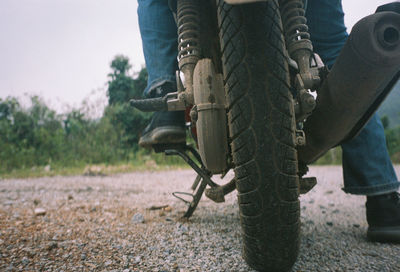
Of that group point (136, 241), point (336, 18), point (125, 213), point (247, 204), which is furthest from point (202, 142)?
point (125, 213)

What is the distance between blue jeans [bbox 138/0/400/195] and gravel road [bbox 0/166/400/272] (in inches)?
11.6

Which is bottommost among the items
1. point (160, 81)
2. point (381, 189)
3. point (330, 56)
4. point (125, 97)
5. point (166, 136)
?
point (381, 189)

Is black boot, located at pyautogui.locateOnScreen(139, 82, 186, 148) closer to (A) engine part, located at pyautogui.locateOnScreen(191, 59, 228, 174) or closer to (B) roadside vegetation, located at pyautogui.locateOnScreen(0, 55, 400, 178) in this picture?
(A) engine part, located at pyautogui.locateOnScreen(191, 59, 228, 174)

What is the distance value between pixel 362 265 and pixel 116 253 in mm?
869

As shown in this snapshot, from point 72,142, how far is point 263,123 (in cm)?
596

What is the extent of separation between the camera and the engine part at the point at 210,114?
2.65 ft

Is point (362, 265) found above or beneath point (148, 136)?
beneath

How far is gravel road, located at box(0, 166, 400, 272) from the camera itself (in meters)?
0.92

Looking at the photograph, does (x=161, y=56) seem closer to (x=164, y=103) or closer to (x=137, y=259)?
(x=164, y=103)

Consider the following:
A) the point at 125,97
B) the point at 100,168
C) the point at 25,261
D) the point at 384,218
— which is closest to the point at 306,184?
the point at 384,218

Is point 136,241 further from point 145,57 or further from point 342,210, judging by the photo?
point 342,210

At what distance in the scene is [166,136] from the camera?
1.25m

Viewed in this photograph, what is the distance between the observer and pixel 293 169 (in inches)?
28.0

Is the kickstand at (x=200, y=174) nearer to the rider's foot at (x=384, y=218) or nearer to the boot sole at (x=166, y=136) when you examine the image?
the boot sole at (x=166, y=136)
